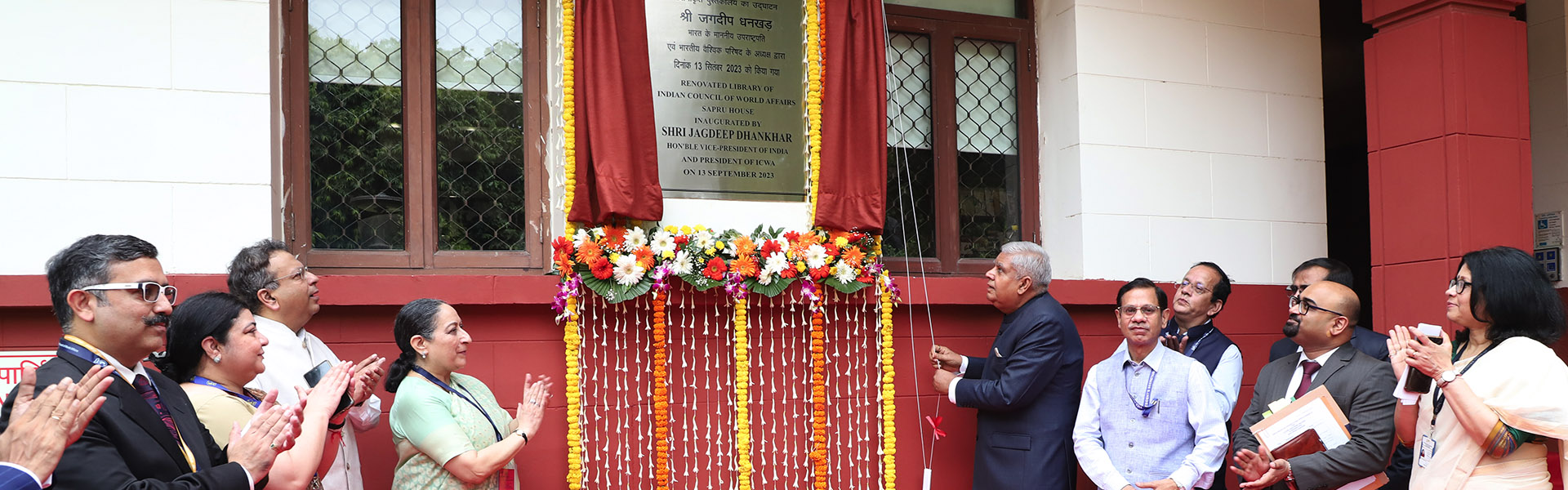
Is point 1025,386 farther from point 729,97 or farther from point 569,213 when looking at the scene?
point 569,213

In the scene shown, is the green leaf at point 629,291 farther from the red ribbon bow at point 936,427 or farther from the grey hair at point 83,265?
the grey hair at point 83,265

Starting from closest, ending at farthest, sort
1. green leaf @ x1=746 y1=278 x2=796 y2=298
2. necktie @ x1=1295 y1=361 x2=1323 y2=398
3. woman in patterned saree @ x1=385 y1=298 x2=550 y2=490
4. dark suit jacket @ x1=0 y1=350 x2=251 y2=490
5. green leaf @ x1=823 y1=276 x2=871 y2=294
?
1. dark suit jacket @ x1=0 y1=350 x2=251 y2=490
2. woman in patterned saree @ x1=385 y1=298 x2=550 y2=490
3. necktie @ x1=1295 y1=361 x2=1323 y2=398
4. green leaf @ x1=746 y1=278 x2=796 y2=298
5. green leaf @ x1=823 y1=276 x2=871 y2=294

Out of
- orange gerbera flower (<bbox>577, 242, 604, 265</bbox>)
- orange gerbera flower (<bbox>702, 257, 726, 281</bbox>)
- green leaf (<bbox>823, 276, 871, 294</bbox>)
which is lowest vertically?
green leaf (<bbox>823, 276, 871, 294</bbox>)

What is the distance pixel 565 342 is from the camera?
14.2 ft

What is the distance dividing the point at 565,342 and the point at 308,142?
3.96 feet

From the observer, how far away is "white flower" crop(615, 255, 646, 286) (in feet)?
14.1

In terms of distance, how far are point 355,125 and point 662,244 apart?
4.07 feet

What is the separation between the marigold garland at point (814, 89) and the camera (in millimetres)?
4758

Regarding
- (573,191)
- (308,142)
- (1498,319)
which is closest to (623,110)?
(573,191)

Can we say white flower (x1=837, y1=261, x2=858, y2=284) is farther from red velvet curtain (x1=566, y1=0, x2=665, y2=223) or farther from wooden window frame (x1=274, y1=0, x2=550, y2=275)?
wooden window frame (x1=274, y1=0, x2=550, y2=275)

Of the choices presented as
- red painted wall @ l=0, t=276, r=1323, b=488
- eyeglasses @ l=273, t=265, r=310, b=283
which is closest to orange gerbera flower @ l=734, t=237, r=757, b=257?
red painted wall @ l=0, t=276, r=1323, b=488

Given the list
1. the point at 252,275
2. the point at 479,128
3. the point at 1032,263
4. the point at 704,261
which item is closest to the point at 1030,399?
the point at 1032,263

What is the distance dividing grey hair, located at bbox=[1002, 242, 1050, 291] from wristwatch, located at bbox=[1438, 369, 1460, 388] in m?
1.54

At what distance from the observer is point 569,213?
4355 millimetres
